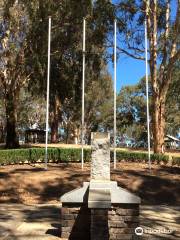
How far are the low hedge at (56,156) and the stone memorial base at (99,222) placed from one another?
1645 cm

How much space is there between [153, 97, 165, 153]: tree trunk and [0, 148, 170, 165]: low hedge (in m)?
0.94

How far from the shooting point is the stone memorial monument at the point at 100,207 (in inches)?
364

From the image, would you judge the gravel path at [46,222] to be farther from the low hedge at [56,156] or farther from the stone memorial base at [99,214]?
the low hedge at [56,156]

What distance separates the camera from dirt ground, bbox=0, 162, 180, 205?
1759 cm

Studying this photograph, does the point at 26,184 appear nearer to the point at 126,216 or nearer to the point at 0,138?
the point at 126,216

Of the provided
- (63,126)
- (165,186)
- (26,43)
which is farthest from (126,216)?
(63,126)

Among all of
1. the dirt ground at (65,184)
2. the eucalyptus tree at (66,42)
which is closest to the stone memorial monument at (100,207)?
the dirt ground at (65,184)

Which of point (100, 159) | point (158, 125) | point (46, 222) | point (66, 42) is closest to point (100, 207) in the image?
point (100, 159)

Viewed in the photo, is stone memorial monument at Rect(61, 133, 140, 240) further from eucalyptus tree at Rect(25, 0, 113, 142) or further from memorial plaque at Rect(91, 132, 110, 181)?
eucalyptus tree at Rect(25, 0, 113, 142)

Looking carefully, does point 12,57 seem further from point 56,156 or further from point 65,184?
point 65,184

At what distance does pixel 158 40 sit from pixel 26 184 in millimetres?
15317

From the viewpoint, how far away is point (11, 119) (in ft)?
118

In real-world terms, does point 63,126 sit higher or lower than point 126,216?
higher

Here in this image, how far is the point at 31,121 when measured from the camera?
236ft
